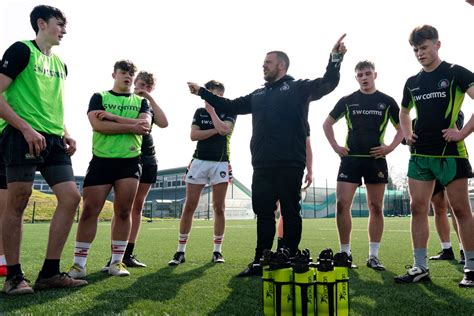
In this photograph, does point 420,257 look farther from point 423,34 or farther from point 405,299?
point 423,34

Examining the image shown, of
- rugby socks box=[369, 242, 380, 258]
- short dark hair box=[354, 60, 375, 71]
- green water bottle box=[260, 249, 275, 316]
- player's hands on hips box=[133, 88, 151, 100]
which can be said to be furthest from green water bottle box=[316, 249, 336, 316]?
short dark hair box=[354, 60, 375, 71]

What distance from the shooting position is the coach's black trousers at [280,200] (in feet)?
15.0

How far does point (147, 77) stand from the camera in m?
5.72

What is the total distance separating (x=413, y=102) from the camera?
459 centimetres

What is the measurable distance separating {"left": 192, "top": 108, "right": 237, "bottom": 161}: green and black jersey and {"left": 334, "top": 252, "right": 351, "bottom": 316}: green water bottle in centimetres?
394

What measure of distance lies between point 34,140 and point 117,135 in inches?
46.9

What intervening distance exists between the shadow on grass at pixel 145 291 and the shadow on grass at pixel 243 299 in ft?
1.63

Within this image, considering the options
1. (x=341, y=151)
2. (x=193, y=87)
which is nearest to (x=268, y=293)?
(x=193, y=87)

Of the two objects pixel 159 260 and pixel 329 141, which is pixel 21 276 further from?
pixel 329 141

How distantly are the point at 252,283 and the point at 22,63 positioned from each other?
288 cm

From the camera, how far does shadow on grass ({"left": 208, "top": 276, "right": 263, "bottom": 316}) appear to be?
298cm

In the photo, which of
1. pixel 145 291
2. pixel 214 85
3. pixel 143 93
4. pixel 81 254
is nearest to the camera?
pixel 145 291

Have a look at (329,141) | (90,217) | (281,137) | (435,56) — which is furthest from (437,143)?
(90,217)

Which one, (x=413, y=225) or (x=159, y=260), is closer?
(x=413, y=225)
